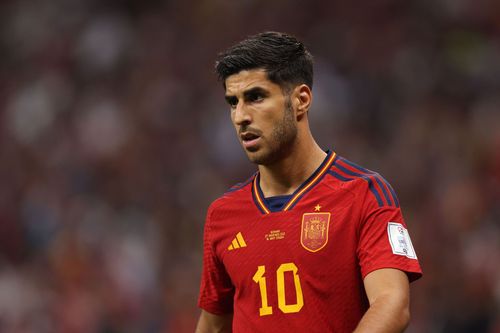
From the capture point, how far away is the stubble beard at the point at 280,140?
3637 mm

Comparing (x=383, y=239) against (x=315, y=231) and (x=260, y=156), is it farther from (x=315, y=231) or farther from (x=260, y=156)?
(x=260, y=156)

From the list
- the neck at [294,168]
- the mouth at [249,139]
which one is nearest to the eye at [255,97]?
the mouth at [249,139]

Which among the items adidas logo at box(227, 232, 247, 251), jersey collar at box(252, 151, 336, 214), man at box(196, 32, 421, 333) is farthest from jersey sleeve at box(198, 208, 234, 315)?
jersey collar at box(252, 151, 336, 214)

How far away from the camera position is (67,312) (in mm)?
8656

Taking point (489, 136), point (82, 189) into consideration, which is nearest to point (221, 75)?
point (489, 136)

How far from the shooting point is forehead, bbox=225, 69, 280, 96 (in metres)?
3.61

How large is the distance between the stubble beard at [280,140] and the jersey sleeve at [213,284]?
1.24 feet

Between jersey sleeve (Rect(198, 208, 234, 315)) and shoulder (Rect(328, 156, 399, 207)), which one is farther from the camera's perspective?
jersey sleeve (Rect(198, 208, 234, 315))

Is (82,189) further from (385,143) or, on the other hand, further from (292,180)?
(292,180)

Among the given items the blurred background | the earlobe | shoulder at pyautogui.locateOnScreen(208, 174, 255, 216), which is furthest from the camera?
the blurred background

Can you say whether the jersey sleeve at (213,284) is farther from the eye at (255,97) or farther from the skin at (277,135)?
the eye at (255,97)

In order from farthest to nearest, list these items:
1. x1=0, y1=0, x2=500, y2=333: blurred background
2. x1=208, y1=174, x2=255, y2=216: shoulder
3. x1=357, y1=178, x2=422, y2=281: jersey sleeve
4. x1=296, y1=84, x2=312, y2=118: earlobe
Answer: x1=0, y1=0, x2=500, y2=333: blurred background → x1=208, y1=174, x2=255, y2=216: shoulder → x1=296, y1=84, x2=312, y2=118: earlobe → x1=357, y1=178, x2=422, y2=281: jersey sleeve

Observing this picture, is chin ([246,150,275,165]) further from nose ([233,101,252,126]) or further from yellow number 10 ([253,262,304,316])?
yellow number 10 ([253,262,304,316])

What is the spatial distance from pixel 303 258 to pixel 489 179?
4.89 metres
